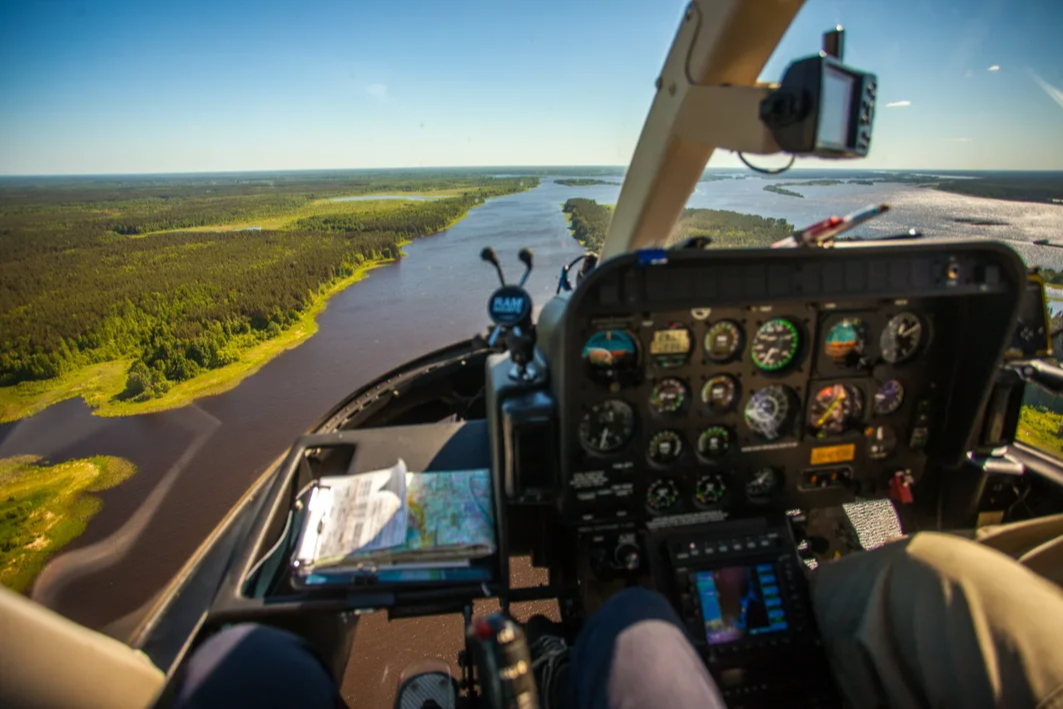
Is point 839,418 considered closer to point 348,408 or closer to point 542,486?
point 542,486

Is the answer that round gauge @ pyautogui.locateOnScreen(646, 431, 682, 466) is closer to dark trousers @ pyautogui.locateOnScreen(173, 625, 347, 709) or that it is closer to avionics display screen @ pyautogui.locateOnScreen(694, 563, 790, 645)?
avionics display screen @ pyautogui.locateOnScreen(694, 563, 790, 645)

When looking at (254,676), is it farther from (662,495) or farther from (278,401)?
(278,401)

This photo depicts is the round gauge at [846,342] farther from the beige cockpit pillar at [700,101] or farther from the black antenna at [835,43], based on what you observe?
the black antenna at [835,43]

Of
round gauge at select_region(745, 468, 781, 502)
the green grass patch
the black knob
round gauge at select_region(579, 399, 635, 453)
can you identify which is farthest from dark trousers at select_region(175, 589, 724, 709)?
the green grass patch

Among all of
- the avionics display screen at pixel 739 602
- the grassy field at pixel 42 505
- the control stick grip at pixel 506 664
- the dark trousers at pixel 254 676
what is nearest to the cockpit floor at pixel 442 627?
the avionics display screen at pixel 739 602

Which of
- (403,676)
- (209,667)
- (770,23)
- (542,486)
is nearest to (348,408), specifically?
(542,486)
